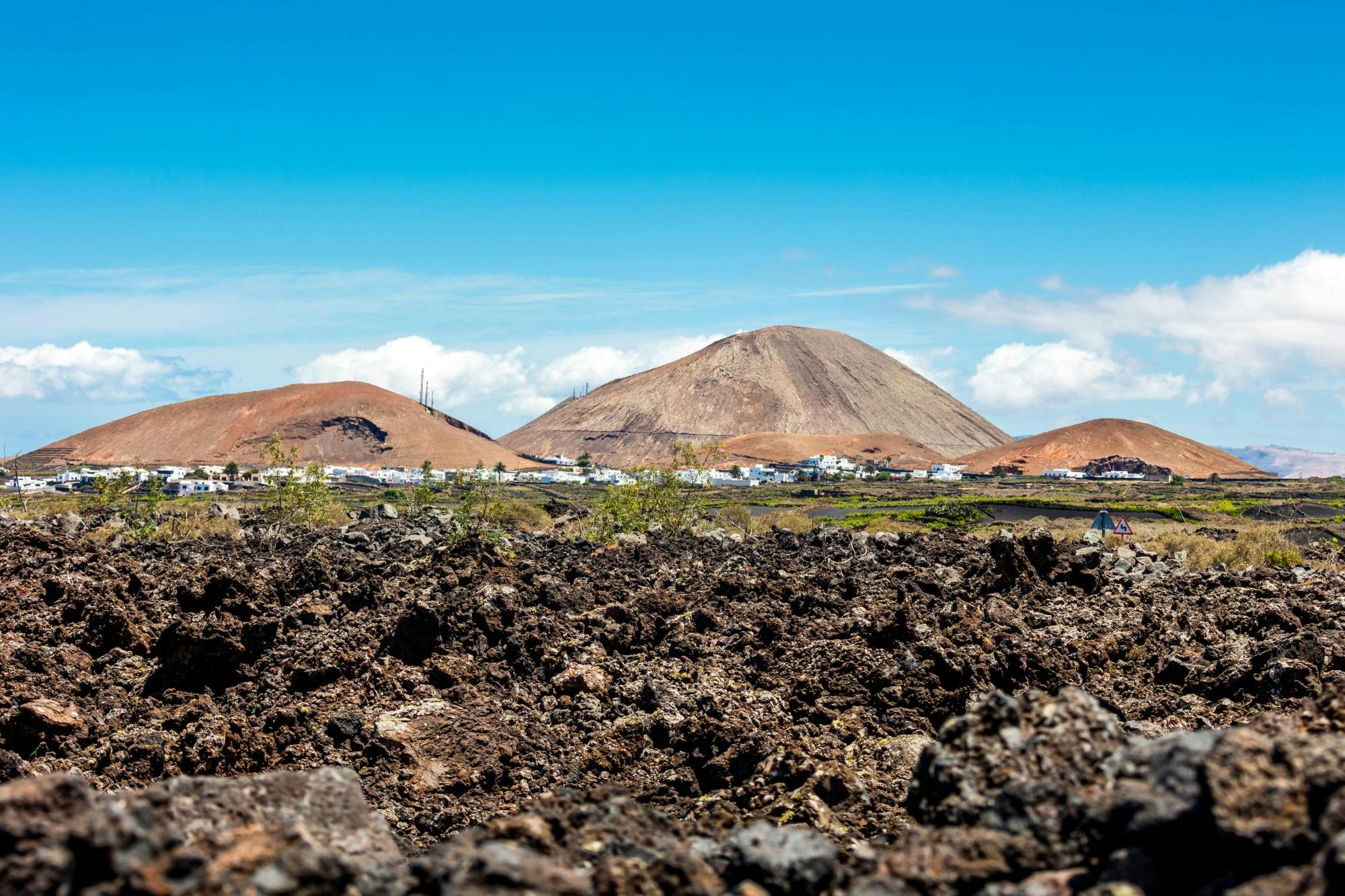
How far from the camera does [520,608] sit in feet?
54.4

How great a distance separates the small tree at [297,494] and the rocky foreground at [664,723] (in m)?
18.5

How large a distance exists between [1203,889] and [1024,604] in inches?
564

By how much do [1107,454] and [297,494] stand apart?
17088 cm

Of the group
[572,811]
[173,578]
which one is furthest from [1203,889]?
[173,578]

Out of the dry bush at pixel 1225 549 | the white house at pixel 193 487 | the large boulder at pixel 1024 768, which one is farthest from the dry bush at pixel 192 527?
the white house at pixel 193 487

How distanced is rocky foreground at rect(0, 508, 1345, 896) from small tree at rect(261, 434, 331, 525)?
18481 millimetres

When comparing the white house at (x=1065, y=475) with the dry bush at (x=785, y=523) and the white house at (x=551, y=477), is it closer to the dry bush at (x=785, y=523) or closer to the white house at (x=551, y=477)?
the white house at (x=551, y=477)

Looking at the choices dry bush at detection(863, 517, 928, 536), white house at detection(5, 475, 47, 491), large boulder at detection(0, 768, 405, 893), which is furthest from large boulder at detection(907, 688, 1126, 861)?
white house at detection(5, 475, 47, 491)

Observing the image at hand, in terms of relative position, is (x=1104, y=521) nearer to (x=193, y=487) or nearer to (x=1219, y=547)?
(x=1219, y=547)

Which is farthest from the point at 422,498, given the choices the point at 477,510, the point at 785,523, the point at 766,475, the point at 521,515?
the point at 766,475

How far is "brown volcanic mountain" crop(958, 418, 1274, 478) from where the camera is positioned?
186m

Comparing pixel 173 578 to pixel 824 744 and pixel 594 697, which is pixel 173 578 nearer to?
pixel 594 697

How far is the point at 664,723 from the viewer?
11992mm

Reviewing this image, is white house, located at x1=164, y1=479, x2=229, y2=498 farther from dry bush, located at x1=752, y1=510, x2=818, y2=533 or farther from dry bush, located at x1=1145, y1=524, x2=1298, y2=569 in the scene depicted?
dry bush, located at x1=1145, y1=524, x2=1298, y2=569
